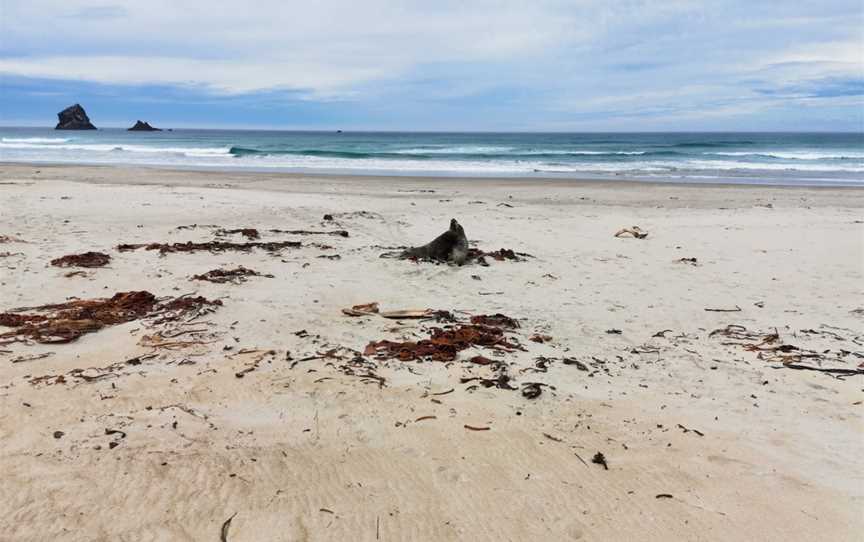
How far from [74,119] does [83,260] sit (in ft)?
467

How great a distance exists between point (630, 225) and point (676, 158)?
34.8 metres

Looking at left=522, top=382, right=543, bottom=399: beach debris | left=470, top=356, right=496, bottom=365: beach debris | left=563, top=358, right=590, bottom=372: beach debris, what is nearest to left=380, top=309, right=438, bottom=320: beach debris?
left=470, top=356, right=496, bottom=365: beach debris

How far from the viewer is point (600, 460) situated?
3.20 metres

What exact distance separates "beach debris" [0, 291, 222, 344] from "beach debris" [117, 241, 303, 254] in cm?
219

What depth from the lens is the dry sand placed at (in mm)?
2707

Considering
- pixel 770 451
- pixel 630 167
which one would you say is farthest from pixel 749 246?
pixel 630 167

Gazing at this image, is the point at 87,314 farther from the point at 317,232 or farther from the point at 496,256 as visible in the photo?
the point at 496,256

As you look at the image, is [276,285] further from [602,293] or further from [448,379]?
[602,293]

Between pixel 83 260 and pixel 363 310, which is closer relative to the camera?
pixel 363 310

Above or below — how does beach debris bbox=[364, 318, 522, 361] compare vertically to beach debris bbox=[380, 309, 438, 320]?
below

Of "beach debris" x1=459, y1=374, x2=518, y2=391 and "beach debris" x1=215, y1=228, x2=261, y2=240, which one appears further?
"beach debris" x1=215, y1=228, x2=261, y2=240

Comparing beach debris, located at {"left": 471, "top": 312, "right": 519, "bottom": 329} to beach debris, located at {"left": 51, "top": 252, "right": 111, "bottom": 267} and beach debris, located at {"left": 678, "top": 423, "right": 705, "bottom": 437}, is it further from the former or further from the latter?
beach debris, located at {"left": 51, "top": 252, "right": 111, "bottom": 267}

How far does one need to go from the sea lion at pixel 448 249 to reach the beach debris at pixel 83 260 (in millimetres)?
3614

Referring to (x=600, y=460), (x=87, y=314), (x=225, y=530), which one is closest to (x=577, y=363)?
(x=600, y=460)
